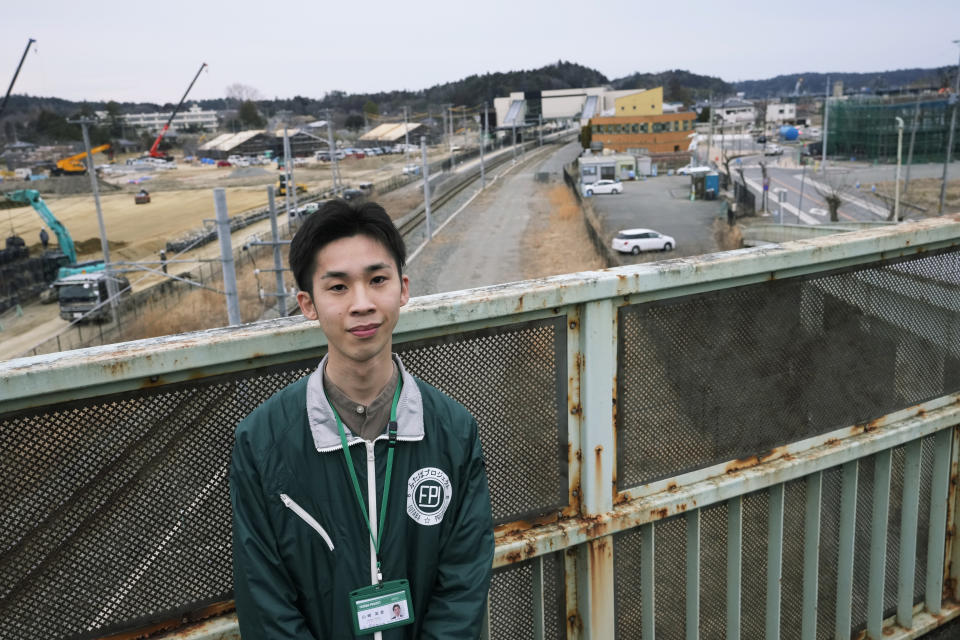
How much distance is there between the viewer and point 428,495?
6.35ft

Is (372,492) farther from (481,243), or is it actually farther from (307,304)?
(481,243)

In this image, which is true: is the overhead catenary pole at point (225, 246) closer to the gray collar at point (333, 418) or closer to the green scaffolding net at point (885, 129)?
the gray collar at point (333, 418)

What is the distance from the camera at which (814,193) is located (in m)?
47.9

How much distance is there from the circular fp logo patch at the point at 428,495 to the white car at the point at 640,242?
2851 centimetres

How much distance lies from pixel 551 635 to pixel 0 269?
4157cm

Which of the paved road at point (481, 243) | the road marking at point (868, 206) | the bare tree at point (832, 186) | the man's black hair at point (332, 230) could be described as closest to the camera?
the man's black hair at point (332, 230)

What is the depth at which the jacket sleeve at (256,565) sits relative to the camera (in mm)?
1843

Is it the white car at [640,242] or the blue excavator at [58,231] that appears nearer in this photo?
the white car at [640,242]

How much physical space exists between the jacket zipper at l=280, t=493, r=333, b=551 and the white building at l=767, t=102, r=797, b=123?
6056 inches

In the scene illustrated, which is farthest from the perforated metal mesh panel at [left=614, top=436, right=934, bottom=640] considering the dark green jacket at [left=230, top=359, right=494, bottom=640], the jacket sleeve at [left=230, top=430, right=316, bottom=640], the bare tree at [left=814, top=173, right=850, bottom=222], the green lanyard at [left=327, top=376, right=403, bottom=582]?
the bare tree at [left=814, top=173, right=850, bottom=222]

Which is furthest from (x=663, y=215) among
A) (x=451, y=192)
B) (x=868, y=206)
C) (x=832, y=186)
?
(x=451, y=192)

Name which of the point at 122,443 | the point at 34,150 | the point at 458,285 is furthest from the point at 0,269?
the point at 34,150

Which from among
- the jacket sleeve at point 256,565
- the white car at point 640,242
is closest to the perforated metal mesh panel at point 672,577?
the jacket sleeve at point 256,565

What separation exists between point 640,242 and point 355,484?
95.4 ft
